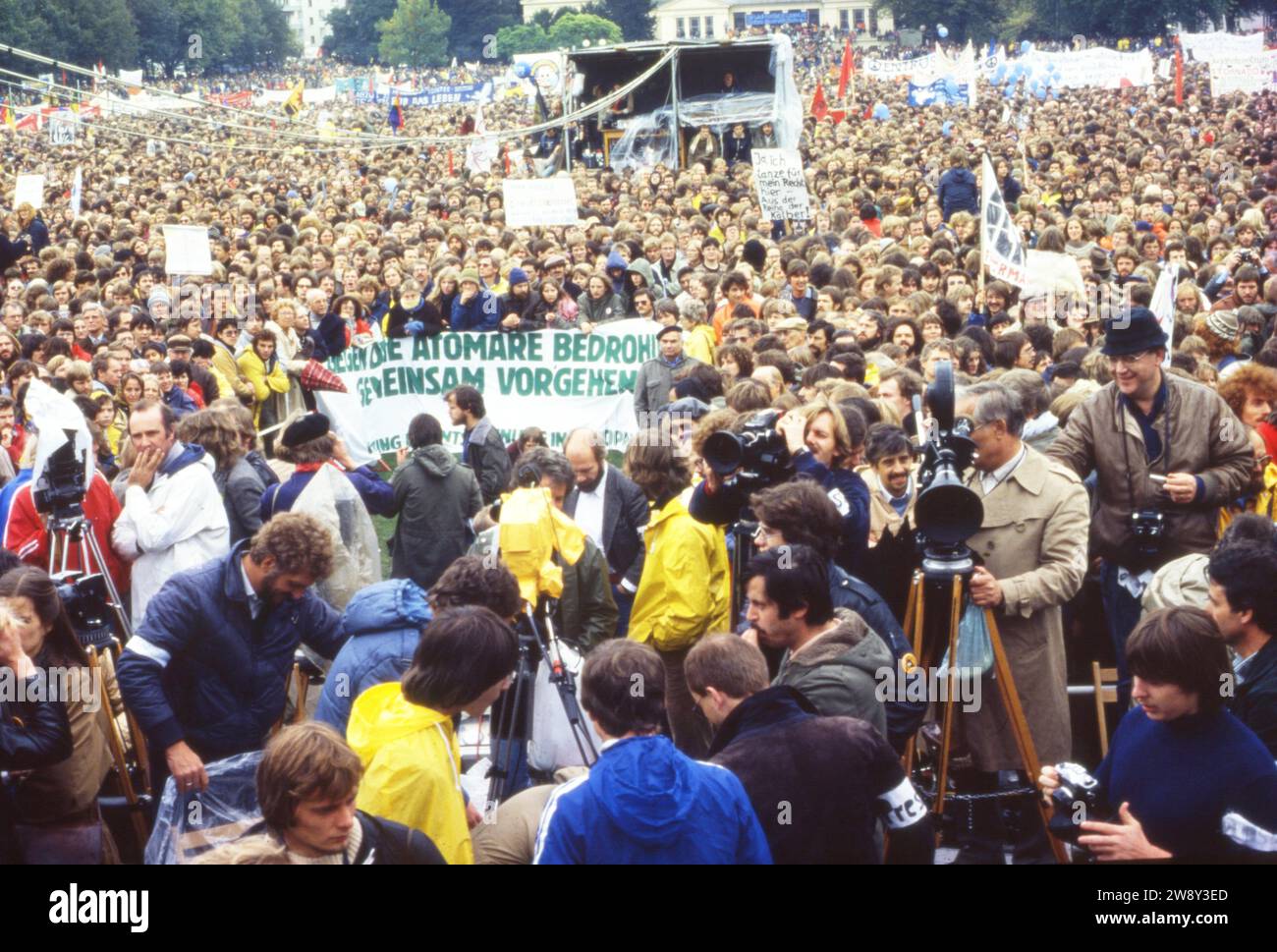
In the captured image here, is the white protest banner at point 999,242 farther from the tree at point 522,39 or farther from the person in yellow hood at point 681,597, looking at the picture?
the tree at point 522,39

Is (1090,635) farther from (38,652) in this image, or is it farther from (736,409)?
(38,652)

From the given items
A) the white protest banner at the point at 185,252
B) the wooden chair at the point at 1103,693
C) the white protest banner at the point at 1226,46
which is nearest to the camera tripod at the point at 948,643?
the wooden chair at the point at 1103,693

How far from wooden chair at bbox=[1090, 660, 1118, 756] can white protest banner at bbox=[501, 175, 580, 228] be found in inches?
478

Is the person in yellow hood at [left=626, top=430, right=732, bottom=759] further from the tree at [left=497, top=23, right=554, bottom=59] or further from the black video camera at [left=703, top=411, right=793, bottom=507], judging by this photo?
the tree at [left=497, top=23, right=554, bottom=59]

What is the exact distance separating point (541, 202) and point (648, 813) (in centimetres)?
1493

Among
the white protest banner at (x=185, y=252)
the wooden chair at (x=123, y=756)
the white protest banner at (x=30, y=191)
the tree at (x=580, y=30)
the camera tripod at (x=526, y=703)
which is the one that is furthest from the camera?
the tree at (x=580, y=30)

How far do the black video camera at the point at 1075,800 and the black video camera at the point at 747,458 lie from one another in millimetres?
1735

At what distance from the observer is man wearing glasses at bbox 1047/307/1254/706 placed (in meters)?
5.78

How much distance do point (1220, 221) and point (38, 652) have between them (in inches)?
552

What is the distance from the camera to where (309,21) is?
121 meters

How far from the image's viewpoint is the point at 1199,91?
42688mm

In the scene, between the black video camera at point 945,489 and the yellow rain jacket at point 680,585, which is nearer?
the black video camera at point 945,489

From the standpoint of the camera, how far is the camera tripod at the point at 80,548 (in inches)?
226

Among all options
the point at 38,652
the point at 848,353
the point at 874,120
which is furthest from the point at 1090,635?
the point at 874,120
